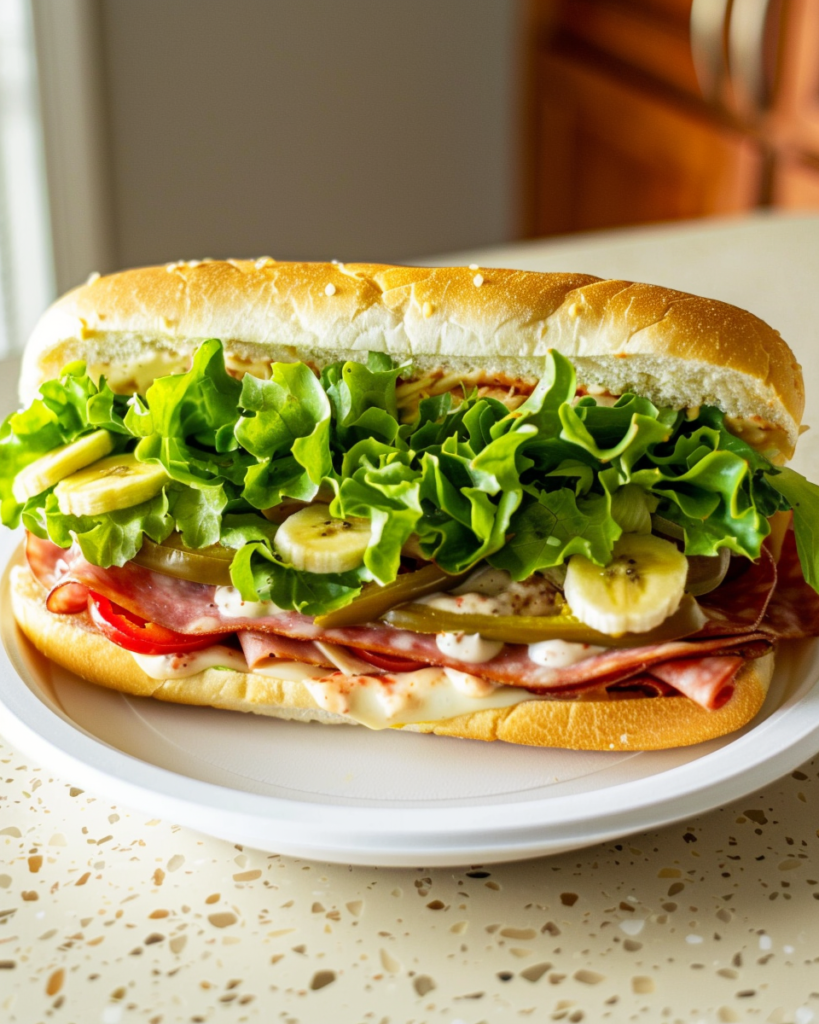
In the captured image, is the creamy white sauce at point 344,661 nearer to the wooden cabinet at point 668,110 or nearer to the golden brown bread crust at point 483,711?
the golden brown bread crust at point 483,711

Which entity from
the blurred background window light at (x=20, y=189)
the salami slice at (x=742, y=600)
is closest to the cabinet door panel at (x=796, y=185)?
the blurred background window light at (x=20, y=189)

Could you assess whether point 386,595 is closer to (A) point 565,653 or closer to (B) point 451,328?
(A) point 565,653

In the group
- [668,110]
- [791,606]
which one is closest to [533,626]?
[791,606]

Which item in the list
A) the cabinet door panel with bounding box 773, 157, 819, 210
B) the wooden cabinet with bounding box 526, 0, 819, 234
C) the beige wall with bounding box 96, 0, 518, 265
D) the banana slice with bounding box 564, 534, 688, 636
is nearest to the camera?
the banana slice with bounding box 564, 534, 688, 636

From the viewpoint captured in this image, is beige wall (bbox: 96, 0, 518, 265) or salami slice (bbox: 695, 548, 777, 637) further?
beige wall (bbox: 96, 0, 518, 265)

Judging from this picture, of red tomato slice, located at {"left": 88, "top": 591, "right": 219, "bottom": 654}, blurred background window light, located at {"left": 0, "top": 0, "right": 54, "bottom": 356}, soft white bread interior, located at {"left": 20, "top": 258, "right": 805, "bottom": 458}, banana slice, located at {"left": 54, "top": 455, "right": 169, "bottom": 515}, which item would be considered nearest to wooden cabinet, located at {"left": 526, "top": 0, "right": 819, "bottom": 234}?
blurred background window light, located at {"left": 0, "top": 0, "right": 54, "bottom": 356}

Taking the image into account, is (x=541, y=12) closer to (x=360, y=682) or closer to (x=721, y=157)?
(x=721, y=157)

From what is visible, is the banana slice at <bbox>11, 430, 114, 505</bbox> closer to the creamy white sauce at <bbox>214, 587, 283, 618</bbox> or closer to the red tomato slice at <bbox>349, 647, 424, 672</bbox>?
the creamy white sauce at <bbox>214, 587, 283, 618</bbox>
